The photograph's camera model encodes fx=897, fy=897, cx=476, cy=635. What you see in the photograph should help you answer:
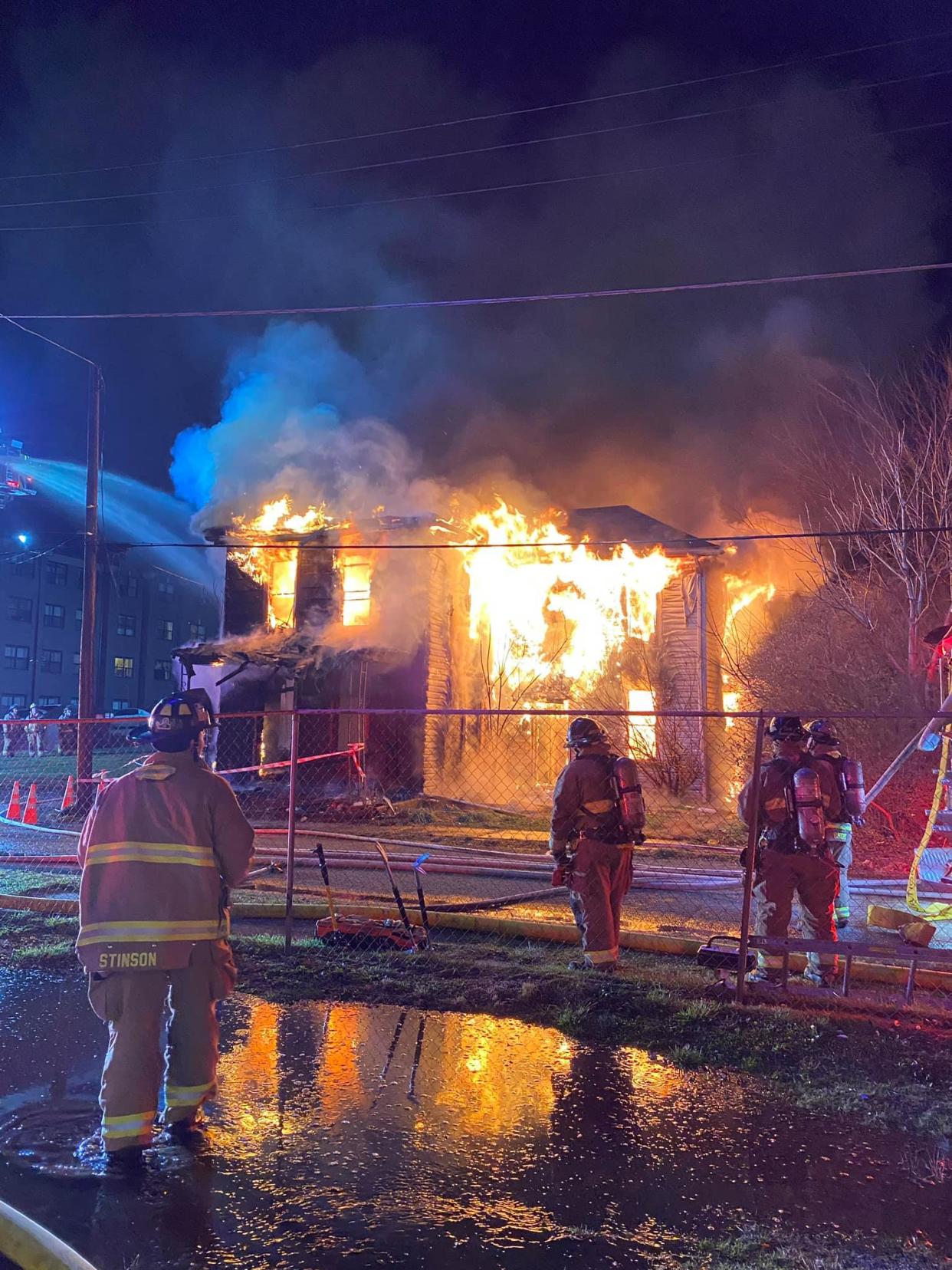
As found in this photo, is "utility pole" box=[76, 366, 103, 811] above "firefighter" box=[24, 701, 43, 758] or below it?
above

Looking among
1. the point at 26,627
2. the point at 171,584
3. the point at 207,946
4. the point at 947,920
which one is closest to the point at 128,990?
the point at 207,946

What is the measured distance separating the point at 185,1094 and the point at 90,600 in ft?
46.2

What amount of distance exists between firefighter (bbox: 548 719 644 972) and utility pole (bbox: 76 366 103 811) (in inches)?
432

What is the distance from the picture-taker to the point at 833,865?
5980 millimetres

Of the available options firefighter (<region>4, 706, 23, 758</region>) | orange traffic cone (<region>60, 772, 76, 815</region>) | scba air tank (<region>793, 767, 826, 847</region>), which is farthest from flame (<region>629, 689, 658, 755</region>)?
firefighter (<region>4, 706, 23, 758</region>)

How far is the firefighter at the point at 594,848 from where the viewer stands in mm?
6062

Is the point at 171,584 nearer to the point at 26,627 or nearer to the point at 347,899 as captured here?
the point at 26,627

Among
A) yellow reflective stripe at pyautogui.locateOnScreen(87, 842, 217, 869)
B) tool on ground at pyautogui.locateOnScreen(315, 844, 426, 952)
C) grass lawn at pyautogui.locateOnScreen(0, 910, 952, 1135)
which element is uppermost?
yellow reflective stripe at pyautogui.locateOnScreen(87, 842, 217, 869)

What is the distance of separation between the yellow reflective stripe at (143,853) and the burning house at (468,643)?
1538cm

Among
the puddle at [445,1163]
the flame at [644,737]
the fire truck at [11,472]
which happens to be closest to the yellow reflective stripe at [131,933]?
the puddle at [445,1163]

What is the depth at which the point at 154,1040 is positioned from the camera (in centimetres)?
357

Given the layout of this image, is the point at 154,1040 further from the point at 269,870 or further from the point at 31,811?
the point at 31,811

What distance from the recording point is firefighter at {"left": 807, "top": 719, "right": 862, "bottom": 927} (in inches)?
255

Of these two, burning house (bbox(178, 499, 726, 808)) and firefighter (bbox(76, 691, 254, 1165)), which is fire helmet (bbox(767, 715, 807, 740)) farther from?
burning house (bbox(178, 499, 726, 808))
